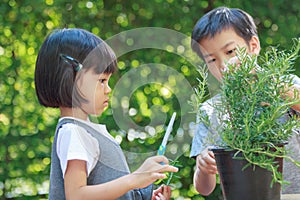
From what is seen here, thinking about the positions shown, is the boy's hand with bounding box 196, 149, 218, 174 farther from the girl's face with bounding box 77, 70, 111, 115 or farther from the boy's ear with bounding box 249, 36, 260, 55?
the boy's ear with bounding box 249, 36, 260, 55

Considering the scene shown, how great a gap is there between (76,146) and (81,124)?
104 mm

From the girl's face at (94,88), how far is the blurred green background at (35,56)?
135cm

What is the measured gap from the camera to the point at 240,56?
3.26ft

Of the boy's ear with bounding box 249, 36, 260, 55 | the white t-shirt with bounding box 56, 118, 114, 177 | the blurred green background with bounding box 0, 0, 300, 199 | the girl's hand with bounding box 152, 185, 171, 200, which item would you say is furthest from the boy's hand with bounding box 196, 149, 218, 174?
the blurred green background with bounding box 0, 0, 300, 199

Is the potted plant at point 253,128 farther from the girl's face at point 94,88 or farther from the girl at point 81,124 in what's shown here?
the girl's face at point 94,88

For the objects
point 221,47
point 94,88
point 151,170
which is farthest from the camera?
point 221,47

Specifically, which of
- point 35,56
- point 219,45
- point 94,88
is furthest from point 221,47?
point 35,56

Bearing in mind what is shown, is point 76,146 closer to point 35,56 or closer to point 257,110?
point 257,110

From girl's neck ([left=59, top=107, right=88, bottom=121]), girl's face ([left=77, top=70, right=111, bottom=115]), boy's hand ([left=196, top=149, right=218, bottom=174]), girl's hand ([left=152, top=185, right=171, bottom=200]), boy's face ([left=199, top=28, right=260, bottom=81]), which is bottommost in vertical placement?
girl's hand ([left=152, top=185, right=171, bottom=200])

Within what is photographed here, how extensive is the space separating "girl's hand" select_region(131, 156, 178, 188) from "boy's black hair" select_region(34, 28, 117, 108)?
0.32 meters

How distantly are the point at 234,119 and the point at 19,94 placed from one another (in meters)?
1.99

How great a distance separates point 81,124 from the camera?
52.9 inches

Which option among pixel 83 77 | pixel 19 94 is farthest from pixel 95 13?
pixel 83 77

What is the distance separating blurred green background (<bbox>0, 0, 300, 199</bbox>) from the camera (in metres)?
2.78
